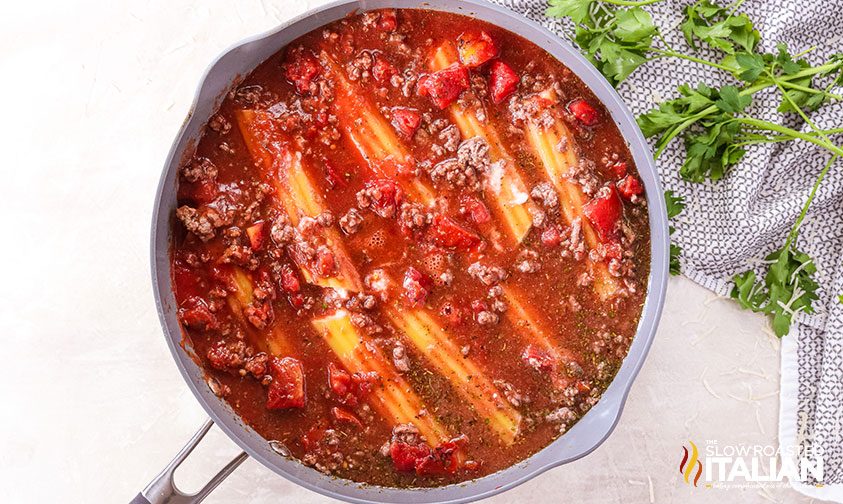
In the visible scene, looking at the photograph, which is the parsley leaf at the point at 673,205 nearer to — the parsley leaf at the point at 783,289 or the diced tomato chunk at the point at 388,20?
the parsley leaf at the point at 783,289

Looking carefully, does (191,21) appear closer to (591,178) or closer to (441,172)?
(441,172)

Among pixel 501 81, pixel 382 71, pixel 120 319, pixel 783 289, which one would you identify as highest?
pixel 382 71

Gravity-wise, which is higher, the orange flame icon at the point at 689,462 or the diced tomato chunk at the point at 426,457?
the diced tomato chunk at the point at 426,457

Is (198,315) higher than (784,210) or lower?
higher

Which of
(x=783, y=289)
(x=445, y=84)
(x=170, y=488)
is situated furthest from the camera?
(x=783, y=289)

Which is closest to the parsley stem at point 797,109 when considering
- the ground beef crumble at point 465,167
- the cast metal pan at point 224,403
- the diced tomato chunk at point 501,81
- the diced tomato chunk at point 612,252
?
the cast metal pan at point 224,403

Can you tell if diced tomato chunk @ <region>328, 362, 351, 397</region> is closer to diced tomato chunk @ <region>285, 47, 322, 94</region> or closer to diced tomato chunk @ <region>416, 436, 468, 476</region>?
diced tomato chunk @ <region>416, 436, 468, 476</region>

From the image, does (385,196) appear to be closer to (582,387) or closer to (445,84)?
(445,84)

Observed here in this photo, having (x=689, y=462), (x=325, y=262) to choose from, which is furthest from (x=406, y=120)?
(x=689, y=462)
